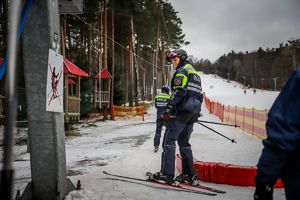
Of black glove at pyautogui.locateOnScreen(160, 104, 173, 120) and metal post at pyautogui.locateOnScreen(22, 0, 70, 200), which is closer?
metal post at pyautogui.locateOnScreen(22, 0, 70, 200)

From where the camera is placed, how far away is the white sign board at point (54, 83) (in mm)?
3625

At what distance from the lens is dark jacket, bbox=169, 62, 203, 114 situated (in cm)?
473

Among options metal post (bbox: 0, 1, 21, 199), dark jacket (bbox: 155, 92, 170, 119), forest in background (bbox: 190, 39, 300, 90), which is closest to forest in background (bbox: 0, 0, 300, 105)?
dark jacket (bbox: 155, 92, 170, 119)

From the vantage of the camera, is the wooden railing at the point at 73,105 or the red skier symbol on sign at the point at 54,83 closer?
the red skier symbol on sign at the point at 54,83

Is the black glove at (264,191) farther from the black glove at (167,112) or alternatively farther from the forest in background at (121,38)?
the forest in background at (121,38)

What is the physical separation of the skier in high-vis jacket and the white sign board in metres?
2.68

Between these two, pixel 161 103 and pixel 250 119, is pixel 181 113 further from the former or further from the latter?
pixel 250 119

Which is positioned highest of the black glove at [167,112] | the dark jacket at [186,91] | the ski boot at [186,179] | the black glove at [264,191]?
the dark jacket at [186,91]

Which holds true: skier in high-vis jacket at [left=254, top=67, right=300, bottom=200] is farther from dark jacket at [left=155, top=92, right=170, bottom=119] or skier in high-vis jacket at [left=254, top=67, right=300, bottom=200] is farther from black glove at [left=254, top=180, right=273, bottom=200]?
dark jacket at [left=155, top=92, right=170, bottom=119]

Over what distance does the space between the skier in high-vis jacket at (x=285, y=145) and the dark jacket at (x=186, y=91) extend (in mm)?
3101

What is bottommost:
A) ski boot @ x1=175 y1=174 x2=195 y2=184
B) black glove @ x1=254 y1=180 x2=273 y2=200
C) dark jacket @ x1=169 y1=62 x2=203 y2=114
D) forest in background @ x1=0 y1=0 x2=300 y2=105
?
ski boot @ x1=175 y1=174 x2=195 y2=184

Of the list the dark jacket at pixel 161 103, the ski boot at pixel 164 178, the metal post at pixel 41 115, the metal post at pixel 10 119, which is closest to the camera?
the metal post at pixel 10 119

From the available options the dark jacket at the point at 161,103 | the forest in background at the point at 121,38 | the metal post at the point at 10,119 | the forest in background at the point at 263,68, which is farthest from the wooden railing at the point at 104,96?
the forest in background at the point at 263,68

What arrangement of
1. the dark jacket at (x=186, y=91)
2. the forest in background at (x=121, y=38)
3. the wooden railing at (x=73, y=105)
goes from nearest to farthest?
1. the dark jacket at (x=186, y=91)
2. the wooden railing at (x=73, y=105)
3. the forest in background at (x=121, y=38)
